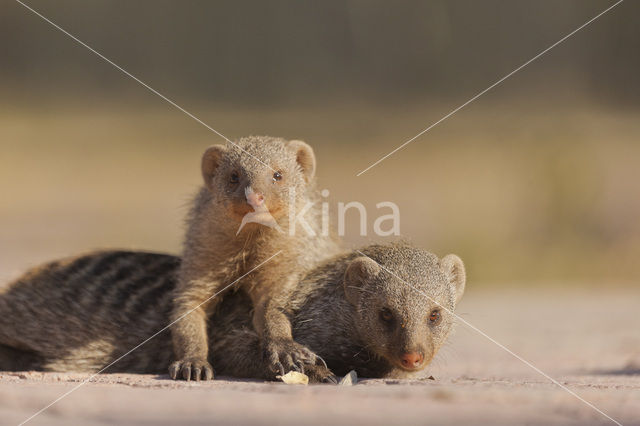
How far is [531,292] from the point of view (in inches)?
344

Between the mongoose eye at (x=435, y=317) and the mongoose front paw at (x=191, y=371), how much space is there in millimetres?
956

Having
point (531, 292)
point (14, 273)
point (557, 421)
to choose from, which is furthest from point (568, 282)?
point (557, 421)

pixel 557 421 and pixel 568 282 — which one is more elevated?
pixel 568 282

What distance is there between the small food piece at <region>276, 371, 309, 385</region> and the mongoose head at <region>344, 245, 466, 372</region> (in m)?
0.39

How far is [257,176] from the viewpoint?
431 cm

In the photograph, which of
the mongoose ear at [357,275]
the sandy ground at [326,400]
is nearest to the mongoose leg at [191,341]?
the sandy ground at [326,400]

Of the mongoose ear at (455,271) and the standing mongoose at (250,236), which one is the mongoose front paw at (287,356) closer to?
the standing mongoose at (250,236)

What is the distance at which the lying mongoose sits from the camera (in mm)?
3758

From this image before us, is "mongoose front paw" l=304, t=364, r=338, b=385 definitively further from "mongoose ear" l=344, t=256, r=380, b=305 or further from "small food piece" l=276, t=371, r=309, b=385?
"mongoose ear" l=344, t=256, r=380, b=305

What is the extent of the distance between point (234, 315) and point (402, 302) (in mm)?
913

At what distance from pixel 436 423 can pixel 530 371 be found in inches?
78.8

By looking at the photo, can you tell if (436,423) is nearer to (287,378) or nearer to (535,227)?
(287,378)

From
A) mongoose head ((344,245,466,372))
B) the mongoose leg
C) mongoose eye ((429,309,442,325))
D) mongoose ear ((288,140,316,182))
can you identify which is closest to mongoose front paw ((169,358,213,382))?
the mongoose leg

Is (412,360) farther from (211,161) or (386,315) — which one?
(211,161)
